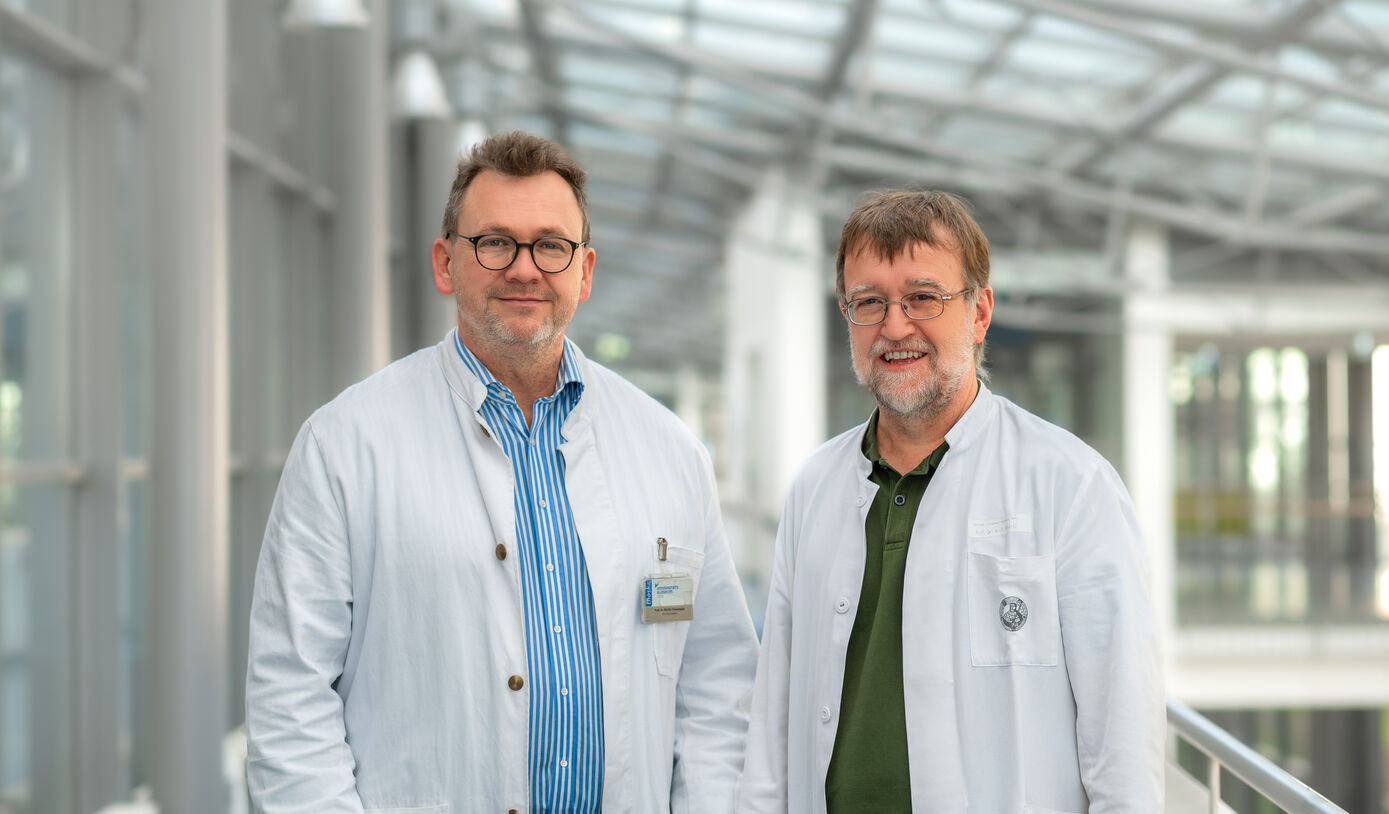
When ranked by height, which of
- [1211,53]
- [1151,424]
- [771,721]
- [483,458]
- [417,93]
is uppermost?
[1211,53]

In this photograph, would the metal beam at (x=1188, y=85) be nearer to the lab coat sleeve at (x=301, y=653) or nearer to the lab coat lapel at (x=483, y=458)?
the lab coat lapel at (x=483, y=458)

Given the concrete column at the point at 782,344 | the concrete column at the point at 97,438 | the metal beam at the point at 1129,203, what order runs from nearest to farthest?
1. the concrete column at the point at 97,438
2. the metal beam at the point at 1129,203
3. the concrete column at the point at 782,344

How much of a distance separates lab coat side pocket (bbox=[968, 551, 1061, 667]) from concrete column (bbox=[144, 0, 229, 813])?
9.86 ft

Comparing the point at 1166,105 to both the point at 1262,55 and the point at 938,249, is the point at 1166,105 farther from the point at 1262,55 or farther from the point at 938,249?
the point at 938,249

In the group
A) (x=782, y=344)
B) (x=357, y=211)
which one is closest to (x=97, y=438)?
(x=357, y=211)

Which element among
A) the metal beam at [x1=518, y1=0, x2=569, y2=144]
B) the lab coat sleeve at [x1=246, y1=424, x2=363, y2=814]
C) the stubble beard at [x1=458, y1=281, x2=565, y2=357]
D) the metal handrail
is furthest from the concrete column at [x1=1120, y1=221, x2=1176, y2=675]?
the lab coat sleeve at [x1=246, y1=424, x2=363, y2=814]

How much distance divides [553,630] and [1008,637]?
29.2 inches

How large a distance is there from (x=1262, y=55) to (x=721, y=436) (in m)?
29.3

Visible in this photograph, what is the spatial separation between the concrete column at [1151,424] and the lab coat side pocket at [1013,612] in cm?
1514

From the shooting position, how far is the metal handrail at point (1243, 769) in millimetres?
2498

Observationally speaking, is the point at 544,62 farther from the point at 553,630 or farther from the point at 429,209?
the point at 553,630

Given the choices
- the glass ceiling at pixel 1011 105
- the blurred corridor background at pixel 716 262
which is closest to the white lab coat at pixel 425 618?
the blurred corridor background at pixel 716 262

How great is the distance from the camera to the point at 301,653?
2223mm

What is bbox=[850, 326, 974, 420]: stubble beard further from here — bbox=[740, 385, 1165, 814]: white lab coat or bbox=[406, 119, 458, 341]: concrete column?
bbox=[406, 119, 458, 341]: concrete column
